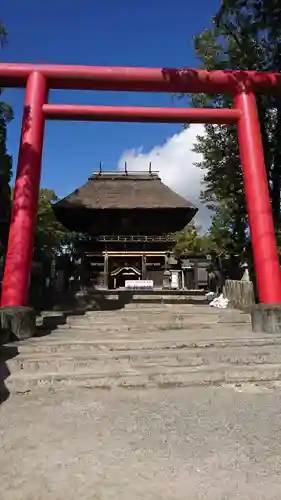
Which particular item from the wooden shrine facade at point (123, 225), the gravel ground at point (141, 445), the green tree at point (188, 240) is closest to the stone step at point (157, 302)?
the gravel ground at point (141, 445)

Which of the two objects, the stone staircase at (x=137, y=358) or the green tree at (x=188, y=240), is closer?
the stone staircase at (x=137, y=358)

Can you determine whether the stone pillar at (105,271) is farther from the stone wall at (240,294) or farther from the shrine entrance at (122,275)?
the stone wall at (240,294)

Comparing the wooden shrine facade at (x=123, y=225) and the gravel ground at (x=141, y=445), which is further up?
the wooden shrine facade at (x=123, y=225)

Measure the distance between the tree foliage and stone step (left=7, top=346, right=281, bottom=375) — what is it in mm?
5673

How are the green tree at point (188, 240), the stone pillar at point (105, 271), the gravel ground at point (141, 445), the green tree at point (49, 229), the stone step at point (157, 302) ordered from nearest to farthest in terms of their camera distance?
1. the gravel ground at point (141, 445)
2. the stone step at point (157, 302)
3. the green tree at point (49, 229)
4. the stone pillar at point (105, 271)
5. the green tree at point (188, 240)

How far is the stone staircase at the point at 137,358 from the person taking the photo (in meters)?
4.30

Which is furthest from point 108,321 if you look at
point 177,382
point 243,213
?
point 243,213

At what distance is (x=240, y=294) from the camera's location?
8969 mm

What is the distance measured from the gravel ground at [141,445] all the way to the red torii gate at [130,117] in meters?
3.22

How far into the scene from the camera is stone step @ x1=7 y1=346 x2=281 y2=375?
4551 mm

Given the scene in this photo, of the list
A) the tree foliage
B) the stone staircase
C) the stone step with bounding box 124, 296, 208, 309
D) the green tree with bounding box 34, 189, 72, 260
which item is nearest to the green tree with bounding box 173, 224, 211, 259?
the green tree with bounding box 34, 189, 72, 260

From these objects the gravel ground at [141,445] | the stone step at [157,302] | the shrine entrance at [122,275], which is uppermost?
the shrine entrance at [122,275]

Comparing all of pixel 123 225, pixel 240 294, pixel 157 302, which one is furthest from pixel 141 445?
pixel 123 225

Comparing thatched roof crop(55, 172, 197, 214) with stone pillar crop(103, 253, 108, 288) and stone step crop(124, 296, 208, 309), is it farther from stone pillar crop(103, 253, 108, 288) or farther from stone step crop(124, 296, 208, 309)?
stone step crop(124, 296, 208, 309)
